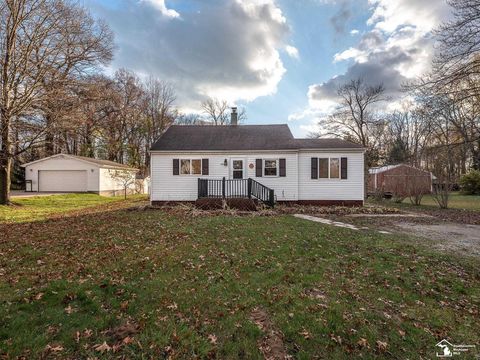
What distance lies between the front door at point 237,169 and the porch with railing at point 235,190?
529 mm

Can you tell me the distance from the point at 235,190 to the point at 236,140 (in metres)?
3.32

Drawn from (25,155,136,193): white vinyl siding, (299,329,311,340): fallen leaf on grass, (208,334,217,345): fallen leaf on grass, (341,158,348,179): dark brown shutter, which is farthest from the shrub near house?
(25,155,136,193): white vinyl siding

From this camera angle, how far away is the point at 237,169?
47.3ft

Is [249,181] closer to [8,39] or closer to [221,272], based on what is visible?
[221,272]

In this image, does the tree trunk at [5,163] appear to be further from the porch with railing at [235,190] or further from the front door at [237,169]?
the front door at [237,169]

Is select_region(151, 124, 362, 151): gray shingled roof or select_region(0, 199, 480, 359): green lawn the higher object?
select_region(151, 124, 362, 151): gray shingled roof

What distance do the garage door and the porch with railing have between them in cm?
1654

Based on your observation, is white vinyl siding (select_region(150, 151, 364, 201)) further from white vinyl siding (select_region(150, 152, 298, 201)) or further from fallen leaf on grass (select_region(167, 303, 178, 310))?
fallen leaf on grass (select_region(167, 303, 178, 310))

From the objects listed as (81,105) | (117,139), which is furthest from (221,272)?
(117,139)

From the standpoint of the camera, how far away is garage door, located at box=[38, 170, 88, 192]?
78.2ft

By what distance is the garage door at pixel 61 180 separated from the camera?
78.2 feet

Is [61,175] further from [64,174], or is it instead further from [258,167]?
[258,167]

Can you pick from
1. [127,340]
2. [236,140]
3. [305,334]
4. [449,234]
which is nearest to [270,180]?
[236,140]

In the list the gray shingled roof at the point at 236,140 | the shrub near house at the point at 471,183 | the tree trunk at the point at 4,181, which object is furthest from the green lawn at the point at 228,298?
the shrub near house at the point at 471,183
